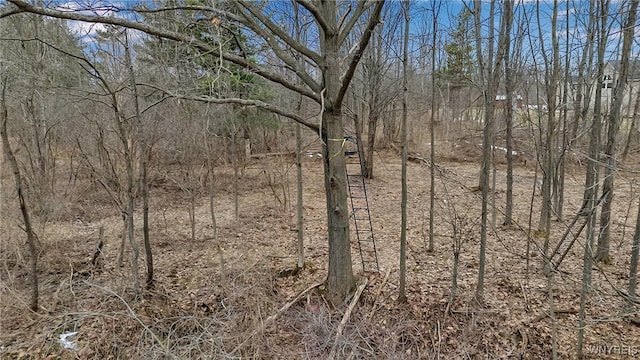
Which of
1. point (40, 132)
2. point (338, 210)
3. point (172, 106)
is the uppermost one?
point (172, 106)

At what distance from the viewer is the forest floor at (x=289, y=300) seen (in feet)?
10.2

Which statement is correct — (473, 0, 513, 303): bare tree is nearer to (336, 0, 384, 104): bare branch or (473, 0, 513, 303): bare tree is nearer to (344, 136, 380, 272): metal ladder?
(344, 136, 380, 272): metal ladder

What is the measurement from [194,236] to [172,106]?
101 inches

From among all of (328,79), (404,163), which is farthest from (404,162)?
(328,79)

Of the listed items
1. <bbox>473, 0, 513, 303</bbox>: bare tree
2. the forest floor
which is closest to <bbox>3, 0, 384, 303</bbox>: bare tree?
the forest floor

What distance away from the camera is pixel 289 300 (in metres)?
3.83

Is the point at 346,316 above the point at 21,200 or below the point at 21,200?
below

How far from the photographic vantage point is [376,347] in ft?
10.5

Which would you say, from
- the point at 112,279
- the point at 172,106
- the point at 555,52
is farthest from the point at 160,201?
the point at 555,52

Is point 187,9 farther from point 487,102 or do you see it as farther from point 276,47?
point 487,102

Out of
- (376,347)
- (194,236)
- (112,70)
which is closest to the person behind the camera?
(376,347)

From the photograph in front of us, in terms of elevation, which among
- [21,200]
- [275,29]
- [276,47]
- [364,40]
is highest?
[275,29]

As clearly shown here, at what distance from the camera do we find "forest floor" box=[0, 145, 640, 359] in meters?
3.10

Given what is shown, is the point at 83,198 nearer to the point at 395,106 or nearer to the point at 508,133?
the point at 508,133
